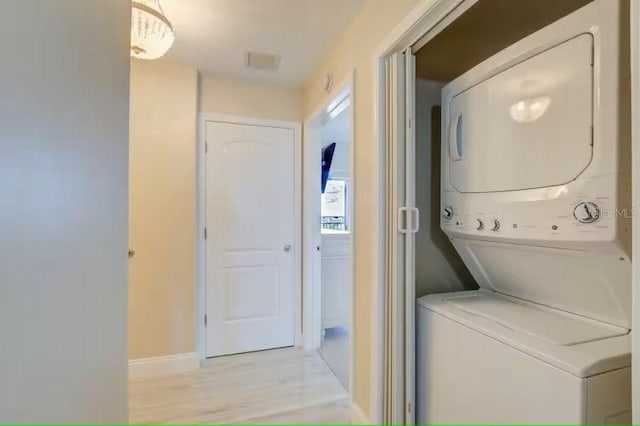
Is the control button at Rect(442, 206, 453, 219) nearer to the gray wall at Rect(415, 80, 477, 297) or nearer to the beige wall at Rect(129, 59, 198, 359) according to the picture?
the gray wall at Rect(415, 80, 477, 297)

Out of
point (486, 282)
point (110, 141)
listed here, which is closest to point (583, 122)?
point (486, 282)

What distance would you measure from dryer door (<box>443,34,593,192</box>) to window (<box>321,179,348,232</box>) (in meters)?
3.30

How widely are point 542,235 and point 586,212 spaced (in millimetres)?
166

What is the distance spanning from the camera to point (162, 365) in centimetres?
247

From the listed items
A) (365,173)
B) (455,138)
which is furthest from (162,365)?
(455,138)

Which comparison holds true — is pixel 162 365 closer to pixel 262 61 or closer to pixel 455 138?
pixel 262 61

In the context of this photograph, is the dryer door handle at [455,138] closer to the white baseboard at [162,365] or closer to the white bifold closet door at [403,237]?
the white bifold closet door at [403,237]

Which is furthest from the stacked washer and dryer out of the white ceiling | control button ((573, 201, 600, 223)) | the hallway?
the white ceiling

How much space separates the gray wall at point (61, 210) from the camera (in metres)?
0.50

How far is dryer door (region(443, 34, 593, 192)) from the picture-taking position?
1010 mm

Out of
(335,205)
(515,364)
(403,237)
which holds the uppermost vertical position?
(335,205)

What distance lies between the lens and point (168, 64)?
8.13 ft

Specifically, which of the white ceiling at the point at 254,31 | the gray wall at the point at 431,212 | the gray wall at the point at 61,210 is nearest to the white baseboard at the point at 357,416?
the gray wall at the point at 431,212

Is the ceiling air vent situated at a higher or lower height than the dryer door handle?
higher
